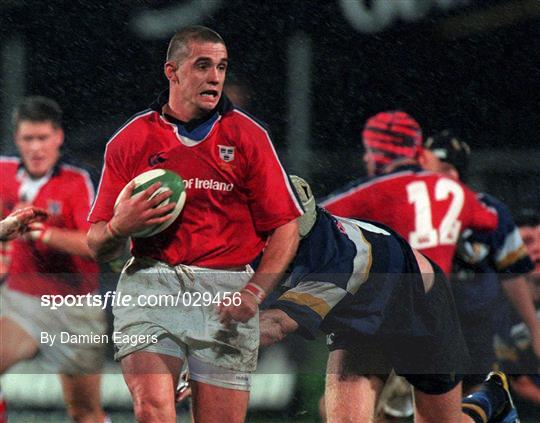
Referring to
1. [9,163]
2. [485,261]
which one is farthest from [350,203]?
[9,163]

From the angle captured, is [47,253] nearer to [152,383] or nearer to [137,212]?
[137,212]

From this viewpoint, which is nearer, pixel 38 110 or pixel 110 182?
pixel 110 182

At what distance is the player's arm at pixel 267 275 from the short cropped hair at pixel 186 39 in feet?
1.99

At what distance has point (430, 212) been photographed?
444 centimetres

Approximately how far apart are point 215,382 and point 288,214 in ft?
1.80

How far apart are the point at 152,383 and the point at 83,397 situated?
0.95 meters

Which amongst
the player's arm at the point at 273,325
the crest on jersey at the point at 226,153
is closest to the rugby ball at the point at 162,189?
the crest on jersey at the point at 226,153

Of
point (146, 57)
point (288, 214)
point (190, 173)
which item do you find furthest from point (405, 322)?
Answer: point (146, 57)

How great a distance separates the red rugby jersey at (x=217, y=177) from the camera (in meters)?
3.84

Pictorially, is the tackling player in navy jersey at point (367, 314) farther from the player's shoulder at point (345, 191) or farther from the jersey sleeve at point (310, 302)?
the player's shoulder at point (345, 191)

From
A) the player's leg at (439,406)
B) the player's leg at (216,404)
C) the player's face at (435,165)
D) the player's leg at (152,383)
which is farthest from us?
the player's face at (435,165)

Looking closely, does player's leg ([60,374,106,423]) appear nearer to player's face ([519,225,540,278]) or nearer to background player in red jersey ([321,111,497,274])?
background player in red jersey ([321,111,497,274])

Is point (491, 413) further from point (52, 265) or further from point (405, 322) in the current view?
point (52, 265)

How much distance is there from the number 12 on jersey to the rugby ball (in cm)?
96
